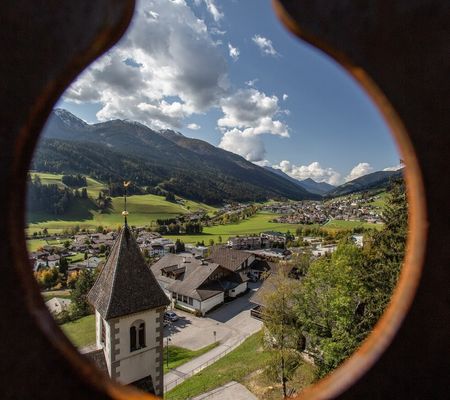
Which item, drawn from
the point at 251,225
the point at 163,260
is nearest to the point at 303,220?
the point at 251,225

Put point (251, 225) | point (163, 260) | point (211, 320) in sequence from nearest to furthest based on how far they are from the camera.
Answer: point (211, 320) < point (163, 260) < point (251, 225)

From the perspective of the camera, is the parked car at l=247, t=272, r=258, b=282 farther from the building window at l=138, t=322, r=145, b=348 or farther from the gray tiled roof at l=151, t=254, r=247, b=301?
the building window at l=138, t=322, r=145, b=348

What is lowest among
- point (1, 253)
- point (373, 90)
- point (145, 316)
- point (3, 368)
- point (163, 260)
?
point (163, 260)

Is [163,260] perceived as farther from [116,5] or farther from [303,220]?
[303,220]

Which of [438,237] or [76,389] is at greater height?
[438,237]

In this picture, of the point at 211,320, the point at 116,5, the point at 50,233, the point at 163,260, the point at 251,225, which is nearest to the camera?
the point at 116,5

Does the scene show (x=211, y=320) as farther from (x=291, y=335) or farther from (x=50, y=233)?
(x=50, y=233)

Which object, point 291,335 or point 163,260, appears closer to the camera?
point 291,335
